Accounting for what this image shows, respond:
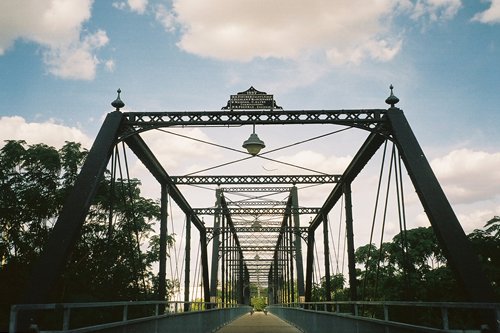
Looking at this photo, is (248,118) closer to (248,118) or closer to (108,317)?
(248,118)

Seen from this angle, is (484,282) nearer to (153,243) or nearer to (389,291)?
(389,291)

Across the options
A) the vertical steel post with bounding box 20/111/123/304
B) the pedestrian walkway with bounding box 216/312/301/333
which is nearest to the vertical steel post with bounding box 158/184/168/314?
the pedestrian walkway with bounding box 216/312/301/333

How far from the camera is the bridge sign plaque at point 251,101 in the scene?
13367mm

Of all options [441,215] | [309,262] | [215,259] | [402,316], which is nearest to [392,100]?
[441,215]

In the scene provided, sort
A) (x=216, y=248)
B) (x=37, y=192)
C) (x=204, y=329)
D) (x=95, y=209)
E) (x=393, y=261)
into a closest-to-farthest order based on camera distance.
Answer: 1. (x=204, y=329)
2. (x=37, y=192)
3. (x=95, y=209)
4. (x=393, y=261)
5. (x=216, y=248)

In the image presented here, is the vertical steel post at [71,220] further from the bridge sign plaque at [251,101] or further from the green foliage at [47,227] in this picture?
the green foliage at [47,227]

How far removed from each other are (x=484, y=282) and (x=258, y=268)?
87046 mm

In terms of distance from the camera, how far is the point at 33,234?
2581 centimetres

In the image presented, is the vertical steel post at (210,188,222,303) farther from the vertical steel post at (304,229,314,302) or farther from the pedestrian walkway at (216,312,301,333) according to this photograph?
the vertical steel post at (304,229,314,302)

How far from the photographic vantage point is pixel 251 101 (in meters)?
13.5

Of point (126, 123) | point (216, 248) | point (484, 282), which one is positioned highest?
point (126, 123)

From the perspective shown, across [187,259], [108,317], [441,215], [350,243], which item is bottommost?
Answer: [108,317]

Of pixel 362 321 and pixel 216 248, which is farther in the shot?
pixel 216 248

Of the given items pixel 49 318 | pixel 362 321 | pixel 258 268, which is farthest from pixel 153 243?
pixel 258 268
